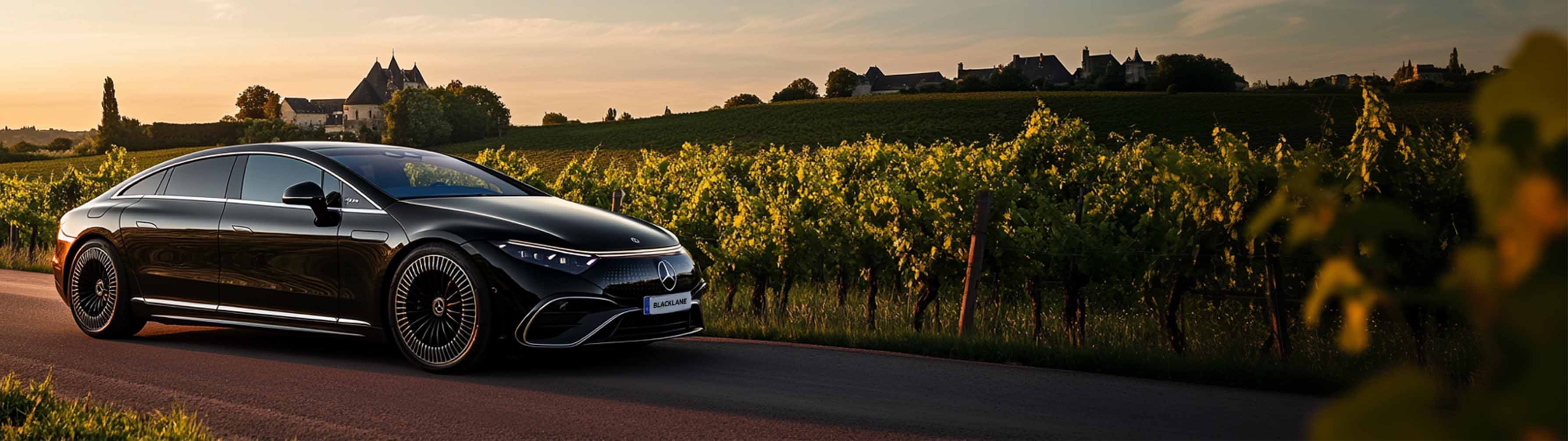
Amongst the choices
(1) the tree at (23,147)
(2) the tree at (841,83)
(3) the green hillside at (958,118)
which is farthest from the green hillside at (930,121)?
(2) the tree at (841,83)

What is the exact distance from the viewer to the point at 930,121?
71938mm

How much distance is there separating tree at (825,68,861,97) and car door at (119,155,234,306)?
392 ft

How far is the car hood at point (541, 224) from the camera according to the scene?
25.2 ft

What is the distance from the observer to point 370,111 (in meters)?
172

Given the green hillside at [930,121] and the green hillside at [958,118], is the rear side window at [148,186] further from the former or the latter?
the green hillside at [930,121]

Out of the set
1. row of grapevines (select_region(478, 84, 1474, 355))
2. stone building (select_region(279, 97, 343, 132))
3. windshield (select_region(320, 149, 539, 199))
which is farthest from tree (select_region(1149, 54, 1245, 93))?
stone building (select_region(279, 97, 343, 132))

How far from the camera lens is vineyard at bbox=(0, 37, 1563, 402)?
869 cm

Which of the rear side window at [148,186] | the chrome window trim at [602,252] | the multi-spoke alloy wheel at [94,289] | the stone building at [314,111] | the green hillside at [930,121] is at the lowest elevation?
the multi-spoke alloy wheel at [94,289]

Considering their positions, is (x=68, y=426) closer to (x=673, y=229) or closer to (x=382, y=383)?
(x=382, y=383)

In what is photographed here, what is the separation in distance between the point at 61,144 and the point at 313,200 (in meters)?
124

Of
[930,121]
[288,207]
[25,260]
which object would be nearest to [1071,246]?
[288,207]

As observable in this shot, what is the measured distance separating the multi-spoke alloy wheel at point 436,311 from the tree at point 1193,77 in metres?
78.7

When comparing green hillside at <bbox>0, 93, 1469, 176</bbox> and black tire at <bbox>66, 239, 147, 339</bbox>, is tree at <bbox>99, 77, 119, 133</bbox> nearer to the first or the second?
green hillside at <bbox>0, 93, 1469, 176</bbox>

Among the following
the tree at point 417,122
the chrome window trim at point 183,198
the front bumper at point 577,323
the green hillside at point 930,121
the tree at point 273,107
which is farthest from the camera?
the tree at point 273,107
